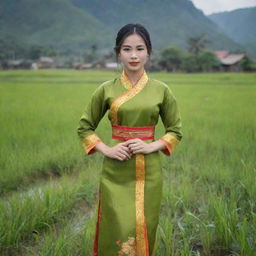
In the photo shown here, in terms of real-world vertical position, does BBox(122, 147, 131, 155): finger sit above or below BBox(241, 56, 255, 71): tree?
below

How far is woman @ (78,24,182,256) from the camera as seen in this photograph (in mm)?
1103

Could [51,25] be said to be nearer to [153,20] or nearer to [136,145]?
[153,20]

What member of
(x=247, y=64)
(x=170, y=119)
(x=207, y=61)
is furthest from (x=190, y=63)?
(x=170, y=119)

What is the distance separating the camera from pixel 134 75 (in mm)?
1141

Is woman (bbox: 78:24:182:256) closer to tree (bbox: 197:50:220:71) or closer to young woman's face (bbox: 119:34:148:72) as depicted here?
young woman's face (bbox: 119:34:148:72)

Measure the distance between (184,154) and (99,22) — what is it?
2507cm

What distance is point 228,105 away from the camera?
4.63 metres

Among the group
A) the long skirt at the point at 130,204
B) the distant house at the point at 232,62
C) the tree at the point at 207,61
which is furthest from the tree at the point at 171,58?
the long skirt at the point at 130,204

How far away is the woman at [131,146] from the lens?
1.10m

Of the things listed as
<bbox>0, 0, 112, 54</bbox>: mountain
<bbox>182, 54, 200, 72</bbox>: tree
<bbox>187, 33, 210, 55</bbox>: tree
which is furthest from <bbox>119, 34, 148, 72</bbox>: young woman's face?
<bbox>187, 33, 210, 55</bbox>: tree

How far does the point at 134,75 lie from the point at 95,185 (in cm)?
129

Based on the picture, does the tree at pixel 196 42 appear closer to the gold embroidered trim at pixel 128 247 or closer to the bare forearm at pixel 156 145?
the bare forearm at pixel 156 145

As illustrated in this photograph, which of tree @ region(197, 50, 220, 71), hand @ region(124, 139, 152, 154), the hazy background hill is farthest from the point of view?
the hazy background hill

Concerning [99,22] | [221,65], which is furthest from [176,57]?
[99,22]
